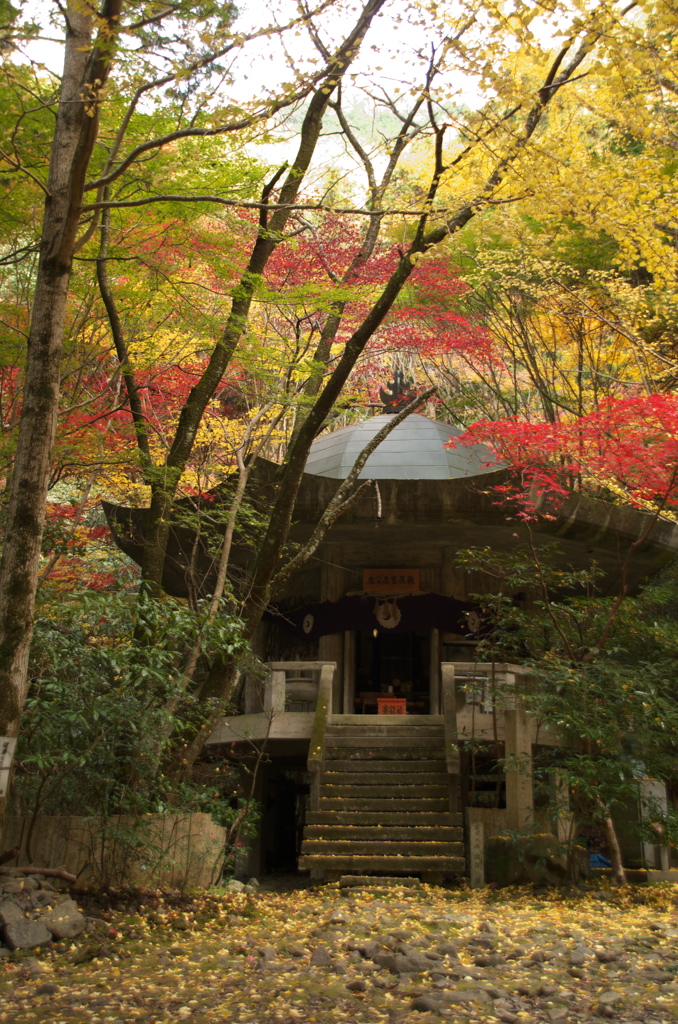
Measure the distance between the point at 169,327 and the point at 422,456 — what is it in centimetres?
550

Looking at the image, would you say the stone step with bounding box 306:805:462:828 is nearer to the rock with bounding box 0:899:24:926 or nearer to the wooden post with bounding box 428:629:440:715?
the wooden post with bounding box 428:629:440:715

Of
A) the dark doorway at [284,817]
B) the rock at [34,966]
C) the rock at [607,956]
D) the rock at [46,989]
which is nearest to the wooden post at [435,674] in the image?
the dark doorway at [284,817]

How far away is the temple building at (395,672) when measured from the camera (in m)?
A: 9.00

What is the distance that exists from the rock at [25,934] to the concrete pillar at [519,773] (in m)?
4.92

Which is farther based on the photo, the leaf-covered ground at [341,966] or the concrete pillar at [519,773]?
the concrete pillar at [519,773]

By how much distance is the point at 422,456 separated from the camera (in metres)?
13.0

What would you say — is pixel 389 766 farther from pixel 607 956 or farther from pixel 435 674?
pixel 607 956

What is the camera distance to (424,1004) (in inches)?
167

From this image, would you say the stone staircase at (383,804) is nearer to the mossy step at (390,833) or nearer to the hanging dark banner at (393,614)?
the mossy step at (390,833)

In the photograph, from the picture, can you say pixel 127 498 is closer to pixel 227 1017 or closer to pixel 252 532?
pixel 252 532

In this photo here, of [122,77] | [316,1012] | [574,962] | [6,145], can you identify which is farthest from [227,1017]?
[6,145]

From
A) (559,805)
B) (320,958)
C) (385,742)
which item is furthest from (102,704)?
(385,742)

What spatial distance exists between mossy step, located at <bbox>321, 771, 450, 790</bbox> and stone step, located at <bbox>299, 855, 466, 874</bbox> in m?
1.19

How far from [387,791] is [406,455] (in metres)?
5.49
